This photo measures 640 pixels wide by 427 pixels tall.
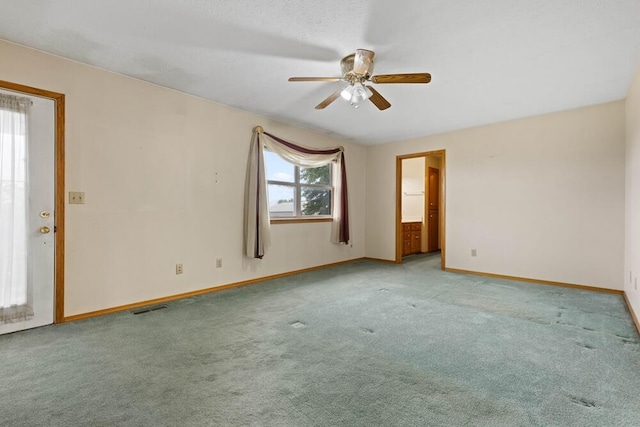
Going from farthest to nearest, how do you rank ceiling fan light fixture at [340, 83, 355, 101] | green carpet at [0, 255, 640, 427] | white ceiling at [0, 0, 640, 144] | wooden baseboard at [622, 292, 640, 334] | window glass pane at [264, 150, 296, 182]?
window glass pane at [264, 150, 296, 182], ceiling fan light fixture at [340, 83, 355, 101], wooden baseboard at [622, 292, 640, 334], white ceiling at [0, 0, 640, 144], green carpet at [0, 255, 640, 427]

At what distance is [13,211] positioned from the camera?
242 cm

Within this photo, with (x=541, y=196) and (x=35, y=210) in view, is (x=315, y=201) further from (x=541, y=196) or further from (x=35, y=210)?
(x=35, y=210)

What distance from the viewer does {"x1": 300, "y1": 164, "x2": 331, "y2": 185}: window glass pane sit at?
197 inches

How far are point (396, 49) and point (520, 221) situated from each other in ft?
10.5

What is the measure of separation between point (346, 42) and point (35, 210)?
9.50 feet

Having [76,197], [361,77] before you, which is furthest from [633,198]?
[76,197]

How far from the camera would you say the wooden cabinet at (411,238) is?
6.34 meters

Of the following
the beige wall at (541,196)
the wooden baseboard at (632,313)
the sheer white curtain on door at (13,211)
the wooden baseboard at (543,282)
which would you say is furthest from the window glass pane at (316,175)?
the wooden baseboard at (632,313)

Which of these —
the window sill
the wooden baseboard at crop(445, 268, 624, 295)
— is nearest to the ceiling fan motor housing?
the window sill

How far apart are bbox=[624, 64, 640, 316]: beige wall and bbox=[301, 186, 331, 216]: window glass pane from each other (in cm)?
384

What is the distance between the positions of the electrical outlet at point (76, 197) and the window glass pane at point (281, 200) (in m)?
2.26

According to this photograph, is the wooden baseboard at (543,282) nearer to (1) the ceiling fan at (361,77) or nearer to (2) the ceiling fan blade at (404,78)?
(1) the ceiling fan at (361,77)

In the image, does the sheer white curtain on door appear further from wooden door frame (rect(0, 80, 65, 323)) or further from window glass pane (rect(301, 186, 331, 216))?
window glass pane (rect(301, 186, 331, 216))

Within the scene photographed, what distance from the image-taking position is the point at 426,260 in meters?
6.00
